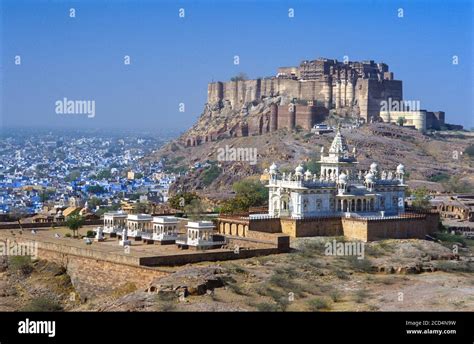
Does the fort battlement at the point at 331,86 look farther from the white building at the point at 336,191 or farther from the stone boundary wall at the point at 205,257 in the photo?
the stone boundary wall at the point at 205,257

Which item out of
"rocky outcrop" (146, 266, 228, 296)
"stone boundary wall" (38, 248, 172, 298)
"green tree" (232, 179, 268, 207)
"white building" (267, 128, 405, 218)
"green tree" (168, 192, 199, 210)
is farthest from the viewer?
"green tree" (168, 192, 199, 210)

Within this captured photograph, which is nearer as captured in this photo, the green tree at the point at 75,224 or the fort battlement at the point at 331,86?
the green tree at the point at 75,224

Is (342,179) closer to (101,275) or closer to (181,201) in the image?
(181,201)

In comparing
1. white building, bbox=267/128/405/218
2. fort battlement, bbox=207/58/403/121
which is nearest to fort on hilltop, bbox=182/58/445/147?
fort battlement, bbox=207/58/403/121

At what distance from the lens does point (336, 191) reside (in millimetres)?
42469

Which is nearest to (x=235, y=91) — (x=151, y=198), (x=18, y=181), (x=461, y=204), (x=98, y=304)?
(x=18, y=181)

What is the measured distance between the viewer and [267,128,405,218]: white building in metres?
41.5

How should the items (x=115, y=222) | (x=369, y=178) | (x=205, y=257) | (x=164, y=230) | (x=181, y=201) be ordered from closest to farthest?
(x=205, y=257) → (x=164, y=230) → (x=115, y=222) → (x=369, y=178) → (x=181, y=201)

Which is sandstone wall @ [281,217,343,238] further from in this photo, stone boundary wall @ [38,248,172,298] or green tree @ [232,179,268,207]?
stone boundary wall @ [38,248,172,298]

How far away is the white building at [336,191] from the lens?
41531 mm

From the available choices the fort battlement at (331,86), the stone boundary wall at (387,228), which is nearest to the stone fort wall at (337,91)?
the fort battlement at (331,86)

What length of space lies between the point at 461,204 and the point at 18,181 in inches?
2195

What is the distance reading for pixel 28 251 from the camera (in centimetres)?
3838

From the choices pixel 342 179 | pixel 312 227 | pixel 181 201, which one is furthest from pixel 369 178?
pixel 181 201
